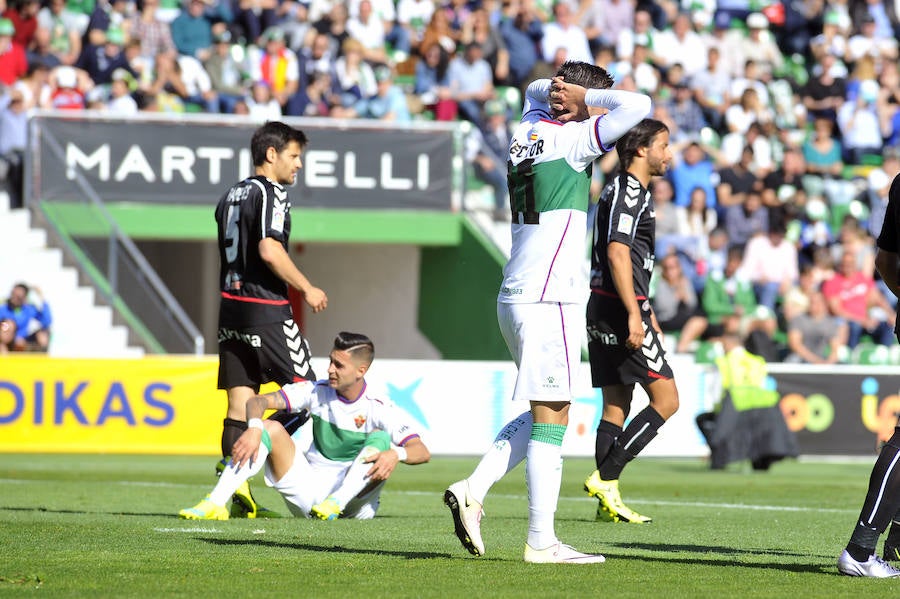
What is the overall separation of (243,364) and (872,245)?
15.3 meters

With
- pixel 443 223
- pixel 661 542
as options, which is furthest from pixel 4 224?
pixel 661 542

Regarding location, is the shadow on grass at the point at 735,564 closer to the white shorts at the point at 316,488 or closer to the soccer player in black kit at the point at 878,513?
the soccer player in black kit at the point at 878,513

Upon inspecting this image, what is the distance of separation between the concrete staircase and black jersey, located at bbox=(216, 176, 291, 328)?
8.90m

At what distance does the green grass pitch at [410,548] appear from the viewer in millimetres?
6070

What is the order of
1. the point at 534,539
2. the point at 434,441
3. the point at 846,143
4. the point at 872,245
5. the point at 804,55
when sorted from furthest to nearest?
the point at 804,55 → the point at 846,143 → the point at 872,245 → the point at 434,441 → the point at 534,539

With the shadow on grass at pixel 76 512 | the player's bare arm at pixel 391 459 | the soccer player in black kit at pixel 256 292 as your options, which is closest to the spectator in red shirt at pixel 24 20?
the shadow on grass at pixel 76 512

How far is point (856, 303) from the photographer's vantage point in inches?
850

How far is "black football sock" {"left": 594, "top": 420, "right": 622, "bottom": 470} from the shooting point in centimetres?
955

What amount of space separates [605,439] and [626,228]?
135cm

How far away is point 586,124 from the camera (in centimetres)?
688

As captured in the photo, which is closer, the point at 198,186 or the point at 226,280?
the point at 226,280

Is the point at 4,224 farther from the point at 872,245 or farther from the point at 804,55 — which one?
the point at 804,55

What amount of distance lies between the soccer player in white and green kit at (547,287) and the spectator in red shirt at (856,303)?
14.9 m

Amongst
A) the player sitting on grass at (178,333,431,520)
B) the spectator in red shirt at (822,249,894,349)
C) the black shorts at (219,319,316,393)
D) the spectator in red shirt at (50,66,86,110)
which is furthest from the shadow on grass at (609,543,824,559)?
the spectator in red shirt at (822,249,894,349)
